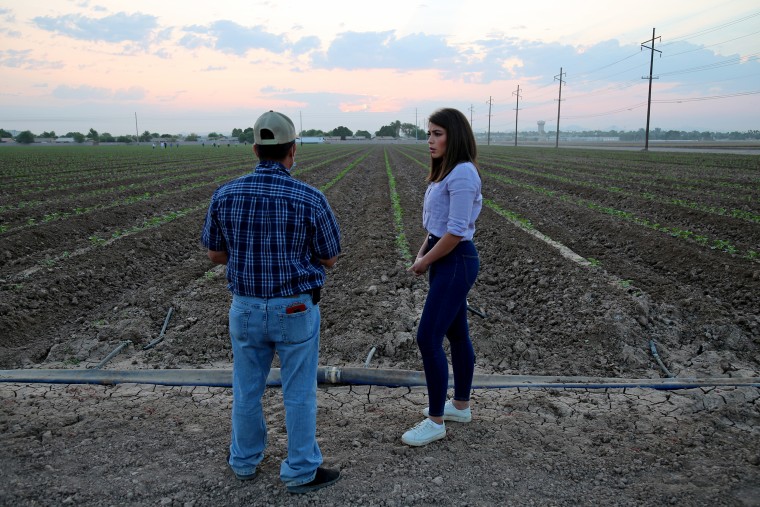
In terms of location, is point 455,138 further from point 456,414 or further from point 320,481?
point 320,481

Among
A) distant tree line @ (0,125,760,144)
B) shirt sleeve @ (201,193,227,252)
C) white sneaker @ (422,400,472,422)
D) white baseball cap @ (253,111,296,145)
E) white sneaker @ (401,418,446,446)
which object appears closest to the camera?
white baseball cap @ (253,111,296,145)

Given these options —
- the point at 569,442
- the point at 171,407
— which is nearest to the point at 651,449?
the point at 569,442

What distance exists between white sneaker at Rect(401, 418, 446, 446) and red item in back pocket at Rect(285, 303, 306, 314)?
117 cm

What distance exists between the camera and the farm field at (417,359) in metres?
2.89

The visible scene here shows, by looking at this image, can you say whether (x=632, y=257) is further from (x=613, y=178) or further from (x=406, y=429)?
(x=613, y=178)

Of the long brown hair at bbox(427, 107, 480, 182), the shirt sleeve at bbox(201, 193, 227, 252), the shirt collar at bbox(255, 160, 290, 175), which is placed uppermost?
the long brown hair at bbox(427, 107, 480, 182)

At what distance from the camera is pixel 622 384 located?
13.1ft

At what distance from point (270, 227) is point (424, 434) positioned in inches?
62.6

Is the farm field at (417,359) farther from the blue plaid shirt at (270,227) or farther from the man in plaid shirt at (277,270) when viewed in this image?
the blue plaid shirt at (270,227)

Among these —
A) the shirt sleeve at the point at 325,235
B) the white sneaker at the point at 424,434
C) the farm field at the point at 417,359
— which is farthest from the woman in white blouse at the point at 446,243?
the shirt sleeve at the point at 325,235

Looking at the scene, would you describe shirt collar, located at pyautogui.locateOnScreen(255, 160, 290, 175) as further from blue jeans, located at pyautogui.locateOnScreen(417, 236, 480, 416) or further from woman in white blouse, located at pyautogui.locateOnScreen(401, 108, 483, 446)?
blue jeans, located at pyautogui.locateOnScreen(417, 236, 480, 416)

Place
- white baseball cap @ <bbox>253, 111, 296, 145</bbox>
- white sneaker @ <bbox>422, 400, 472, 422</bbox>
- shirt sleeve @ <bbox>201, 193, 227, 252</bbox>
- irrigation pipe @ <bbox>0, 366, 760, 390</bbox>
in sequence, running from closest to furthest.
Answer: white baseball cap @ <bbox>253, 111, 296, 145</bbox>
shirt sleeve @ <bbox>201, 193, 227, 252</bbox>
white sneaker @ <bbox>422, 400, 472, 422</bbox>
irrigation pipe @ <bbox>0, 366, 760, 390</bbox>

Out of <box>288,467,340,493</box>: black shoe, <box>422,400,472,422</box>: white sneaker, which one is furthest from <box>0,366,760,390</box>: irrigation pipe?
<box>288,467,340,493</box>: black shoe

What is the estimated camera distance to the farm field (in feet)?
9.50
